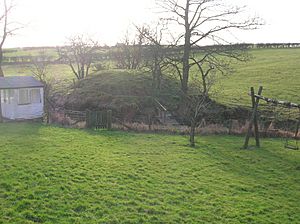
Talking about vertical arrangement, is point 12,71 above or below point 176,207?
above

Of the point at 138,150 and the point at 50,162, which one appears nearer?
the point at 50,162

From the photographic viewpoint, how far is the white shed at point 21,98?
25.8 meters

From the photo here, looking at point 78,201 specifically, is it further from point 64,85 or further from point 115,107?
point 64,85

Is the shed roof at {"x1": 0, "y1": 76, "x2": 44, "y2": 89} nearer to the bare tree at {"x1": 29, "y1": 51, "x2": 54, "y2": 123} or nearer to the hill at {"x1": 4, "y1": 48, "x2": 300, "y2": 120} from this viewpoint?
the bare tree at {"x1": 29, "y1": 51, "x2": 54, "y2": 123}

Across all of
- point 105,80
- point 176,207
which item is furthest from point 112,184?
point 105,80

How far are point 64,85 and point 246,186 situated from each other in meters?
32.8

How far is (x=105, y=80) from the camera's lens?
116ft

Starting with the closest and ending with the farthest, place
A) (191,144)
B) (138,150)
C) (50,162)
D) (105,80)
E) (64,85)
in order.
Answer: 1. (50,162)
2. (138,150)
3. (191,144)
4. (105,80)
5. (64,85)

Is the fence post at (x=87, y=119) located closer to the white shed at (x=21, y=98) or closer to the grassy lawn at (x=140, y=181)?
the grassy lawn at (x=140, y=181)

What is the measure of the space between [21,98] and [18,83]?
4.25 feet

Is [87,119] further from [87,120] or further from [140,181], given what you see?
[140,181]

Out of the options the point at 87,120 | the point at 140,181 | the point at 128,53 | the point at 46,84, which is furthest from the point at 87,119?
the point at 128,53

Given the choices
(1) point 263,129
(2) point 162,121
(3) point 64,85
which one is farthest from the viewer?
(3) point 64,85

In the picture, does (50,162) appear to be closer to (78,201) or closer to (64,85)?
(78,201)
